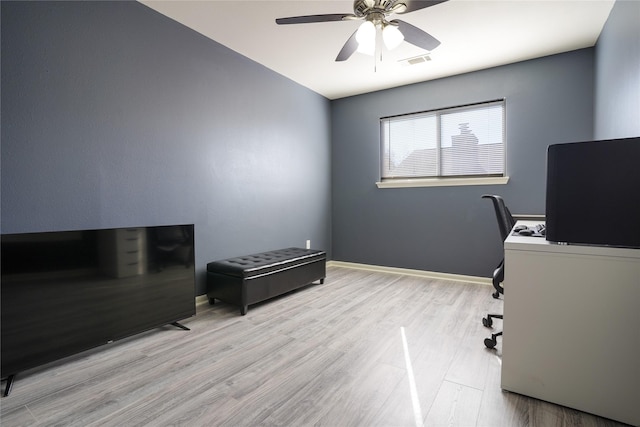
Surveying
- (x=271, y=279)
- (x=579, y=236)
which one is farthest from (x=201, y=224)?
(x=579, y=236)

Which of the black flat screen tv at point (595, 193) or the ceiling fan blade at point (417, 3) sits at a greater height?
the ceiling fan blade at point (417, 3)

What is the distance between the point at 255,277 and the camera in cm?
285

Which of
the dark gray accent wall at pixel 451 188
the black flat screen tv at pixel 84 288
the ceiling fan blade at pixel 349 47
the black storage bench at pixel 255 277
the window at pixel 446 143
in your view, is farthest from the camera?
the window at pixel 446 143

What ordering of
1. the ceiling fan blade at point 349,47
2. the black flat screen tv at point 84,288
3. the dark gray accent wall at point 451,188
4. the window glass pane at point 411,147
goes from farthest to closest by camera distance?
the window glass pane at point 411,147
the dark gray accent wall at point 451,188
the ceiling fan blade at point 349,47
the black flat screen tv at point 84,288

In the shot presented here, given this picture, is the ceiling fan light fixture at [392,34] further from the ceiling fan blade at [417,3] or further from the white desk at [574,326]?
the white desk at [574,326]

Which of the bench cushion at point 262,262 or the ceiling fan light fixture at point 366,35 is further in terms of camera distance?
the bench cushion at point 262,262

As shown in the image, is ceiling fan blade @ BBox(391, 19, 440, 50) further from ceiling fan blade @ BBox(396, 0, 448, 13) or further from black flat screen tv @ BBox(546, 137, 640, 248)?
black flat screen tv @ BBox(546, 137, 640, 248)

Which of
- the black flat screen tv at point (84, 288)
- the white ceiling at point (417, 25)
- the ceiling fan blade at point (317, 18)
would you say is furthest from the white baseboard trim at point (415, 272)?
the ceiling fan blade at point (317, 18)

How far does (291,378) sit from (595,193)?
6.11ft

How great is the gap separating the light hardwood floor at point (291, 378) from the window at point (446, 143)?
205 centimetres

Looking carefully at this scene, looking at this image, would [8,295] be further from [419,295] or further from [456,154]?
[456,154]

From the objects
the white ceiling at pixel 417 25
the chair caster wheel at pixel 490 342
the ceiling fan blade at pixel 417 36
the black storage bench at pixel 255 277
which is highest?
the white ceiling at pixel 417 25

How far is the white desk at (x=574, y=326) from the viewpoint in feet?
4.47

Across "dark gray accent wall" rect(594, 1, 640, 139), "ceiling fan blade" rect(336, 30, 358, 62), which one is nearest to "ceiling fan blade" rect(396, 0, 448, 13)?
"ceiling fan blade" rect(336, 30, 358, 62)
